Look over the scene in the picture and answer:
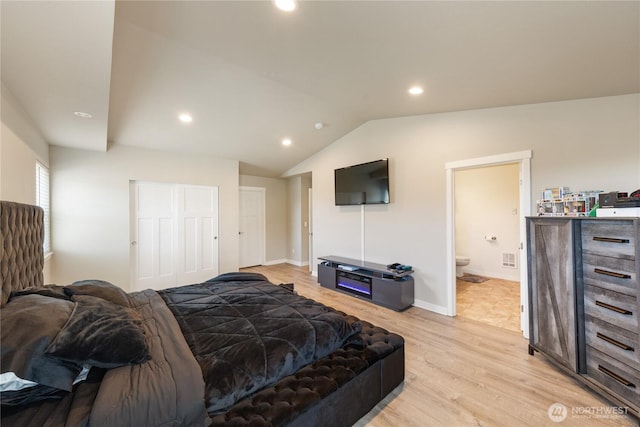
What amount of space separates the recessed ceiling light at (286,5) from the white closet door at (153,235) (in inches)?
154

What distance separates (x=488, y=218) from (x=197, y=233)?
584cm

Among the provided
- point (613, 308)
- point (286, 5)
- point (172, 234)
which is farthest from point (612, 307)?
point (172, 234)

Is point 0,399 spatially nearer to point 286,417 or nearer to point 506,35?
point 286,417

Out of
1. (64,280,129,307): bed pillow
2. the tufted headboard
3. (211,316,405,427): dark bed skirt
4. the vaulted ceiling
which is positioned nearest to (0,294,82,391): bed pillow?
the tufted headboard

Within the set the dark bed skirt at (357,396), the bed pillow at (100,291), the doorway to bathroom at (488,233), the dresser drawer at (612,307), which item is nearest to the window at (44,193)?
the bed pillow at (100,291)

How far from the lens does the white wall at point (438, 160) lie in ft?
7.57

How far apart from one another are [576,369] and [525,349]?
594 millimetres

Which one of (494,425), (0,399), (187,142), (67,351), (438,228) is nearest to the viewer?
(0,399)

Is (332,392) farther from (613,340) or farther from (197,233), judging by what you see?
(197,233)

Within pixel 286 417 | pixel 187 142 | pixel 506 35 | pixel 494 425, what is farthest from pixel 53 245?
pixel 506 35

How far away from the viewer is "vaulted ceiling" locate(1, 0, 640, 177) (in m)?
1.48

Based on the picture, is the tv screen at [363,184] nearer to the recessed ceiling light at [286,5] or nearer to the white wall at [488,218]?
the white wall at [488,218]

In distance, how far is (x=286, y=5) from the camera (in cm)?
166

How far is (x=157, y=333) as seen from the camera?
162cm
